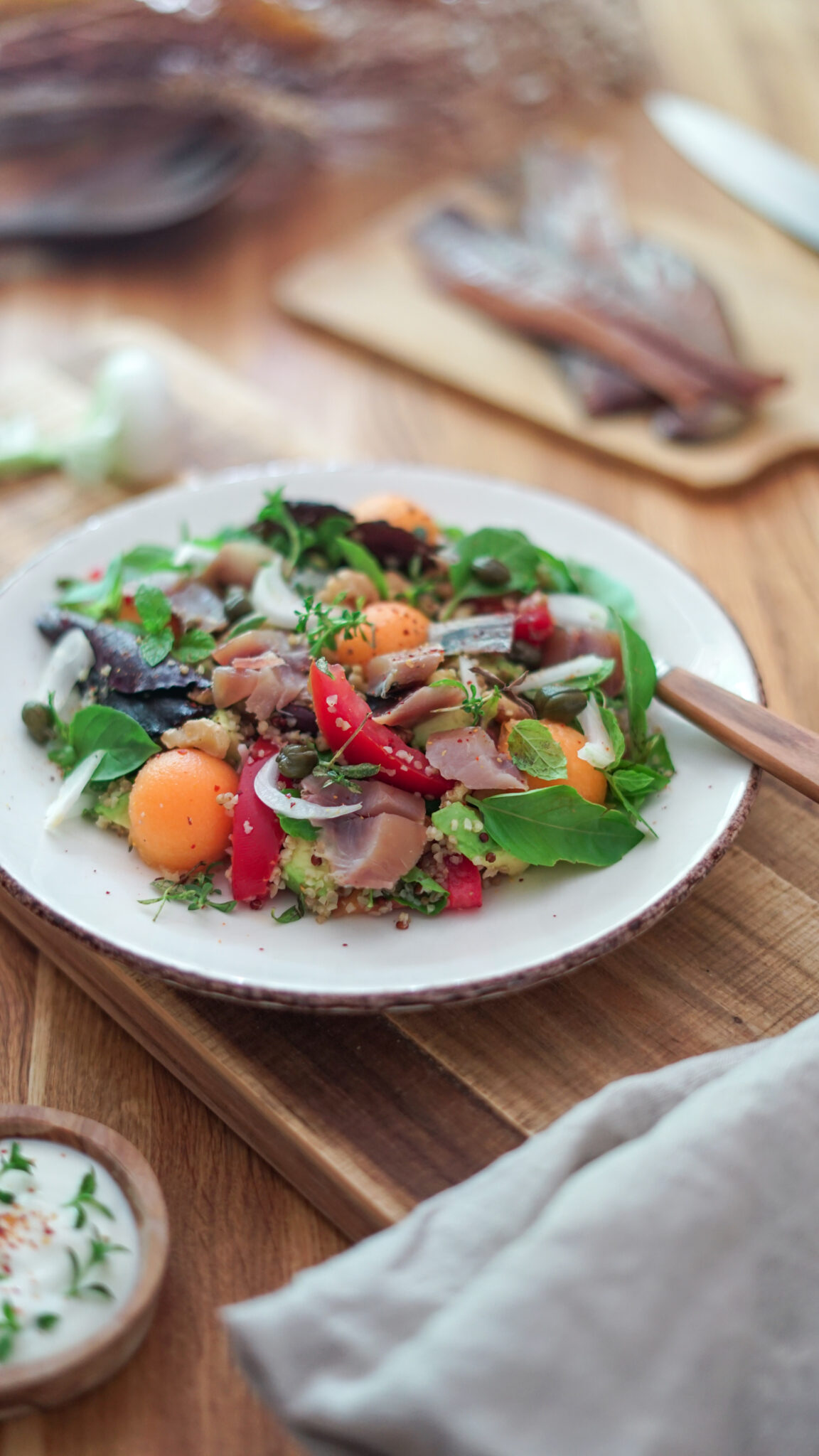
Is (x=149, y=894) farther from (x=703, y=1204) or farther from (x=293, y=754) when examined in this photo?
(x=703, y=1204)

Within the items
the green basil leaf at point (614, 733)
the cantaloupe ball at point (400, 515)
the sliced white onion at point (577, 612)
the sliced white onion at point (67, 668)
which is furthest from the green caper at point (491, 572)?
the sliced white onion at point (67, 668)

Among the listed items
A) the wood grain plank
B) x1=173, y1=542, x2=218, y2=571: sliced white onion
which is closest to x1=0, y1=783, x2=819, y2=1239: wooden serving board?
the wood grain plank

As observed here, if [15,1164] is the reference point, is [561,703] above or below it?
above

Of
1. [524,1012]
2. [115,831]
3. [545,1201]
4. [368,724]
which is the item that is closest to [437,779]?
[368,724]

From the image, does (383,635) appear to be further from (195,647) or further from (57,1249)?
(57,1249)

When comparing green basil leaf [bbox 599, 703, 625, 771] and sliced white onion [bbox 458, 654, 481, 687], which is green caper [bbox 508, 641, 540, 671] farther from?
green basil leaf [bbox 599, 703, 625, 771]

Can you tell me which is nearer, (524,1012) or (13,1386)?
(13,1386)

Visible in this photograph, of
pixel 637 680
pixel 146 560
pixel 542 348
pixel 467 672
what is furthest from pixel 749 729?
pixel 542 348
